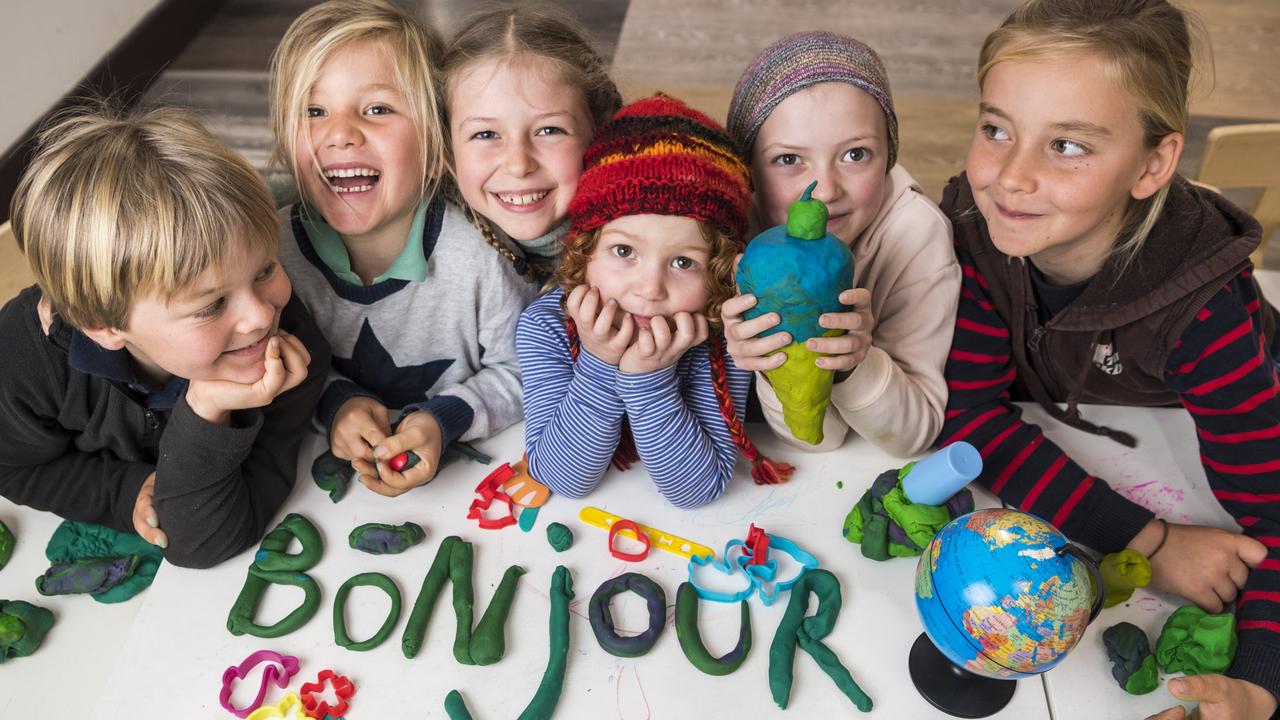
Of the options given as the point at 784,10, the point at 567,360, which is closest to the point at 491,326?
the point at 567,360

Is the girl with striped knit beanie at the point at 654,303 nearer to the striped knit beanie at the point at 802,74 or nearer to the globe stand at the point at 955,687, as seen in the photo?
the striped knit beanie at the point at 802,74

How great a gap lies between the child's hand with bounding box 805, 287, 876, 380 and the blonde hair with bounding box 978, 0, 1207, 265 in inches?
15.2

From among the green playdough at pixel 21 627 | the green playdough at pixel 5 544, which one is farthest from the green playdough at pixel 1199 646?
the green playdough at pixel 5 544

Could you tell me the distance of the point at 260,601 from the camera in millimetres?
1055

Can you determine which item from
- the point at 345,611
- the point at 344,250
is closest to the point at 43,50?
the point at 344,250

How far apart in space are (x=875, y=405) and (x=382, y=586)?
618mm

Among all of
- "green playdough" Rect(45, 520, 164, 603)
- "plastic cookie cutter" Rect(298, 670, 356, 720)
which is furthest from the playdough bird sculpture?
"green playdough" Rect(45, 520, 164, 603)

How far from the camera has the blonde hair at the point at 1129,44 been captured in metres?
1.08

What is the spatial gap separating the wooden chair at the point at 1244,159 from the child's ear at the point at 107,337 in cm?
161

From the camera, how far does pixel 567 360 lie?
4.04 ft

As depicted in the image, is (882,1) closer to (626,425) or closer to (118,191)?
(626,425)

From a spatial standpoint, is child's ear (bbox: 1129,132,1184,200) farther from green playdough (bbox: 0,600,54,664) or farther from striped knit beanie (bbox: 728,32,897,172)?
green playdough (bbox: 0,600,54,664)

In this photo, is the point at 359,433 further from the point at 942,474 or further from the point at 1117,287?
the point at 1117,287

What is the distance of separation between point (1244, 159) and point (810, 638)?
1166 mm
